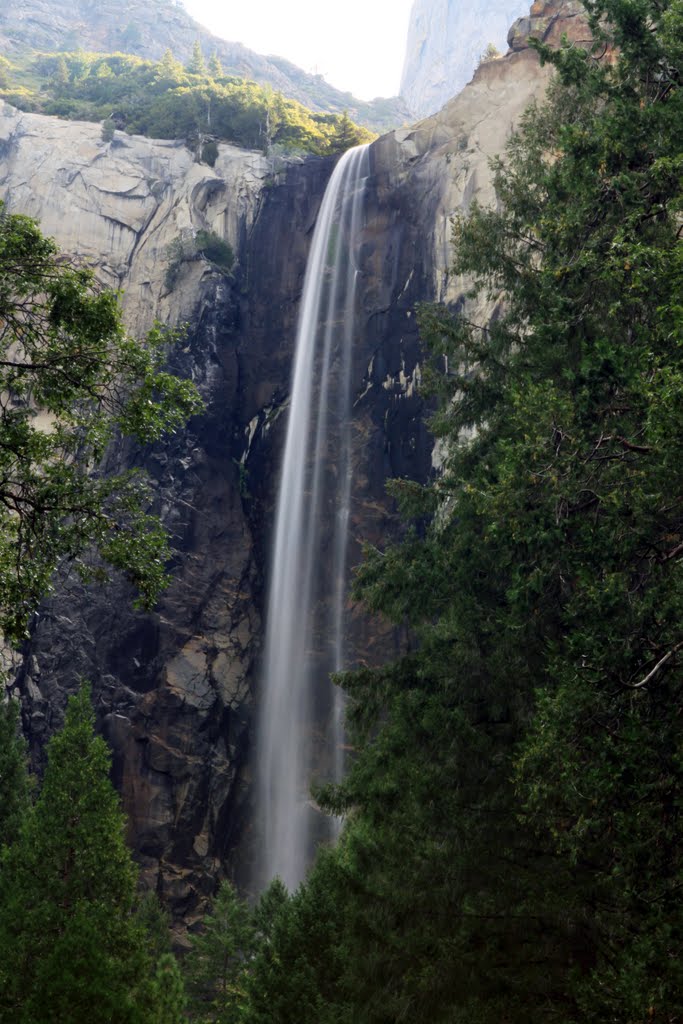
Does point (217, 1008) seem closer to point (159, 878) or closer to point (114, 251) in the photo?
point (159, 878)

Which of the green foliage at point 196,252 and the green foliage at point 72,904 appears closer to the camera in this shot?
the green foliage at point 72,904

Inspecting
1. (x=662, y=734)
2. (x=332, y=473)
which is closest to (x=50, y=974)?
(x=662, y=734)

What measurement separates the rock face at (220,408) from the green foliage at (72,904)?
879cm

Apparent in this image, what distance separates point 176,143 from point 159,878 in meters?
29.7

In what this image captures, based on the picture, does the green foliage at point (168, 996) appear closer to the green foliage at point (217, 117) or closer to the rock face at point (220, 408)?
the rock face at point (220, 408)

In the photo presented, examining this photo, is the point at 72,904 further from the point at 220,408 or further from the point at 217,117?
the point at 217,117

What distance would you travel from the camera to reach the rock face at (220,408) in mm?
26016

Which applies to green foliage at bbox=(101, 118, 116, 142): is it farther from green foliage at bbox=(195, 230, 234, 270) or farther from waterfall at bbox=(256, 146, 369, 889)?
waterfall at bbox=(256, 146, 369, 889)

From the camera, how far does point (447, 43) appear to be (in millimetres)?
125125

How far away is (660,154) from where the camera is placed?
979cm

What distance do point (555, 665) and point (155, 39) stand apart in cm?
10128

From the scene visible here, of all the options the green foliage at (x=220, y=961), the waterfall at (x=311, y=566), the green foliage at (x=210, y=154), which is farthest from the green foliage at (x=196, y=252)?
the green foliage at (x=220, y=961)

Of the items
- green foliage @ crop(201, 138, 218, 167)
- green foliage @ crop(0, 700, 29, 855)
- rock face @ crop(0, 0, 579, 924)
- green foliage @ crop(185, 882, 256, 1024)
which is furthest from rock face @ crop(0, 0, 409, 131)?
green foliage @ crop(185, 882, 256, 1024)

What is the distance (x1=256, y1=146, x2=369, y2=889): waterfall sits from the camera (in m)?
27.2
